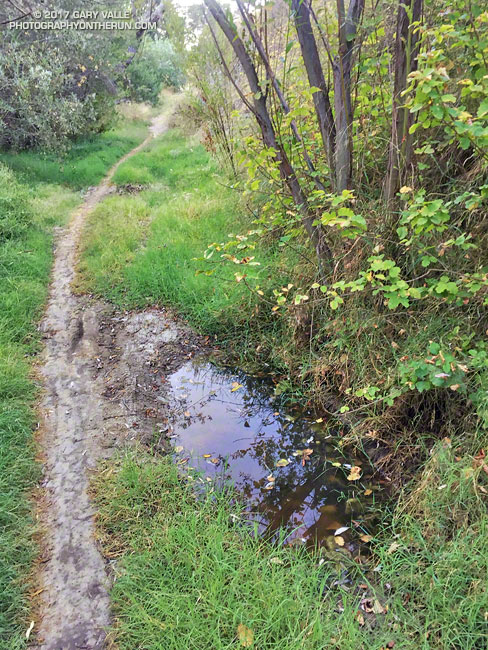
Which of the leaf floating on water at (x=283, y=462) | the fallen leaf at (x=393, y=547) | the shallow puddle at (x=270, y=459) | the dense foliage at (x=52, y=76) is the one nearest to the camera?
the fallen leaf at (x=393, y=547)

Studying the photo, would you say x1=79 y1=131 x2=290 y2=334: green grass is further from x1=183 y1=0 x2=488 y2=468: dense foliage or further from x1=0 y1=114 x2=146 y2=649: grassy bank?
x1=183 y1=0 x2=488 y2=468: dense foliage

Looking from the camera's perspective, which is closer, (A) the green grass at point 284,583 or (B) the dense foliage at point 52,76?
(A) the green grass at point 284,583

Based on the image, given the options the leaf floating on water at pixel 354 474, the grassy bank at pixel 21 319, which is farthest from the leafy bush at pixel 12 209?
the leaf floating on water at pixel 354 474

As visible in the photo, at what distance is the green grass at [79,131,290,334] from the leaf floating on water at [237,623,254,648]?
305 centimetres

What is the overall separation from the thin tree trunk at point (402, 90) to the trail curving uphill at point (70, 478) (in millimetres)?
3420

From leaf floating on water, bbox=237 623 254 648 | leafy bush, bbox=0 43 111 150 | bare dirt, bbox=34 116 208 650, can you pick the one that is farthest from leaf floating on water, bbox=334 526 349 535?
leafy bush, bbox=0 43 111 150

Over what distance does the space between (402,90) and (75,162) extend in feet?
37.7

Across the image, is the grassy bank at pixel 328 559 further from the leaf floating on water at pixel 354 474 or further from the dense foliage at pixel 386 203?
the leaf floating on water at pixel 354 474

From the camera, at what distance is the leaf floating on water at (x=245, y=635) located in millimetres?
2199

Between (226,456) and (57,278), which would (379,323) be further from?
(57,278)

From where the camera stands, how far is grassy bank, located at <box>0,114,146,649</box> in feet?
8.85

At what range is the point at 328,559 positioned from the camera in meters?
2.78

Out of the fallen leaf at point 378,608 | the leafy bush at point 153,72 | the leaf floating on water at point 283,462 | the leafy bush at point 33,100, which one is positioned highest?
the leafy bush at point 153,72

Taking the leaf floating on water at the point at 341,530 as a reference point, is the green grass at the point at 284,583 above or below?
above
